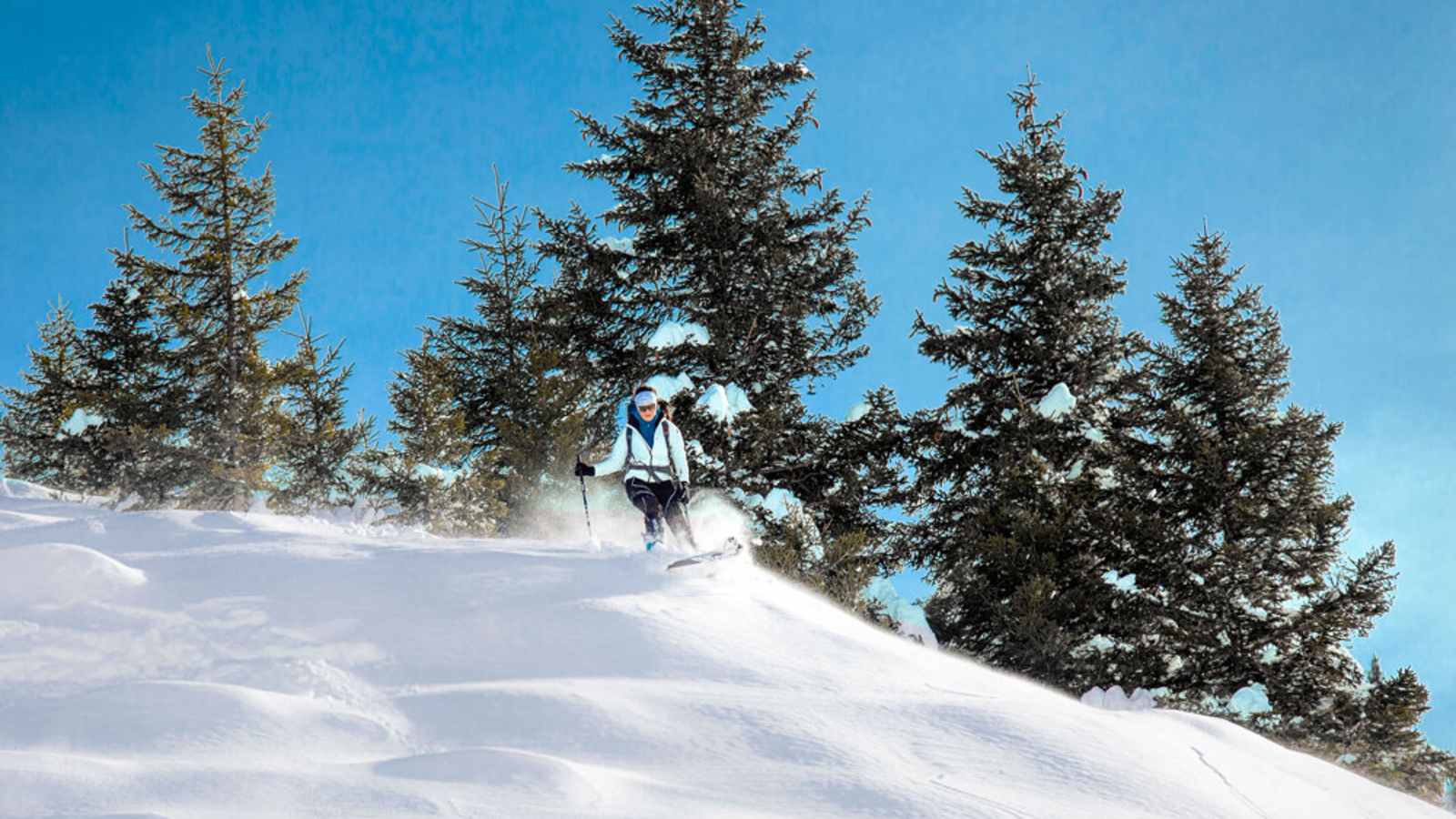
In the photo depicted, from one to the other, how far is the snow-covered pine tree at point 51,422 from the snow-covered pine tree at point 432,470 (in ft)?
33.0

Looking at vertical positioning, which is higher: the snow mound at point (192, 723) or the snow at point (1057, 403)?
the snow at point (1057, 403)

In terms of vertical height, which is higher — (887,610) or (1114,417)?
(1114,417)

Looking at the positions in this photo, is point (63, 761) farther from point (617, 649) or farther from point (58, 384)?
point (58, 384)

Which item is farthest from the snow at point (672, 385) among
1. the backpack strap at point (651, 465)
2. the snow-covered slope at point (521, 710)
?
the snow-covered slope at point (521, 710)

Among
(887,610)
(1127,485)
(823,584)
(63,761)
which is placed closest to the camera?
(63,761)

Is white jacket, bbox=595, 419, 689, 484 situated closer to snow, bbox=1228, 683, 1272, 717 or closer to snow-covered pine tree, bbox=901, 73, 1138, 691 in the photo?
snow-covered pine tree, bbox=901, 73, 1138, 691

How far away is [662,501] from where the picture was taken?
11.8 meters

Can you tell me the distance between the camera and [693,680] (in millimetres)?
6770

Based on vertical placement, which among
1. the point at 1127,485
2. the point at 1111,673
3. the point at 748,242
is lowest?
the point at 1111,673

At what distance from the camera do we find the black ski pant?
11.8 m

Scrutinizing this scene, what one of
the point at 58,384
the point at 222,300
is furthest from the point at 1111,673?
the point at 58,384

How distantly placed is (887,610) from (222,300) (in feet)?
60.6

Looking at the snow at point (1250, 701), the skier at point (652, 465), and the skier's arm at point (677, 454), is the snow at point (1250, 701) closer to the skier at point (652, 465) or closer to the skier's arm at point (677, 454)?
the skier at point (652, 465)

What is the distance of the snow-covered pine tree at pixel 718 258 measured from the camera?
1948cm
